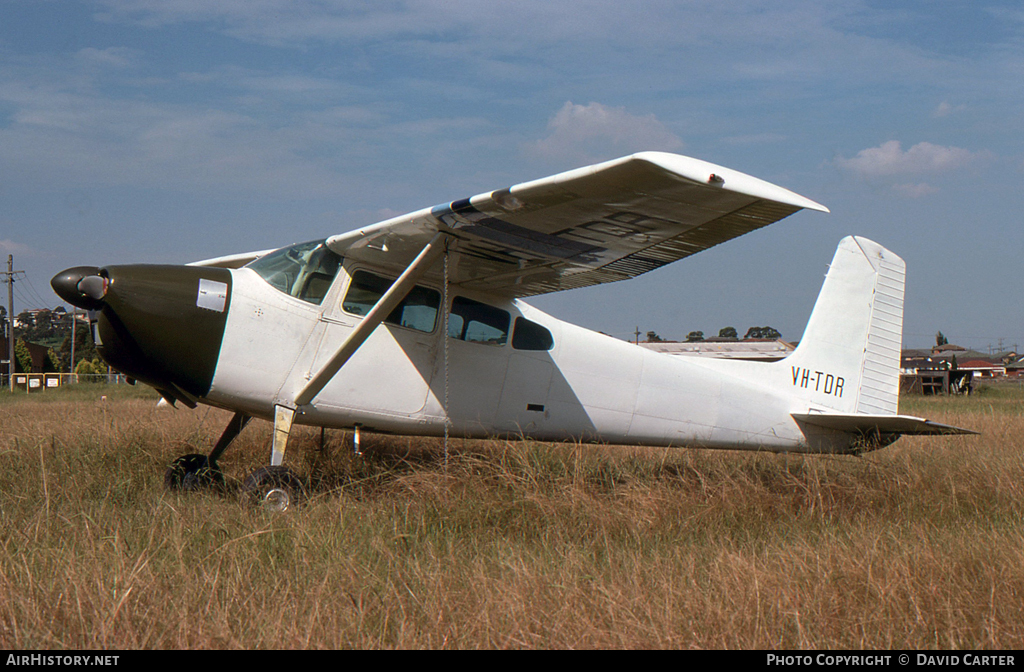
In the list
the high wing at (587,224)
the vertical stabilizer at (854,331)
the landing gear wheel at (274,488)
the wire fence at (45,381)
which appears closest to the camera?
the high wing at (587,224)

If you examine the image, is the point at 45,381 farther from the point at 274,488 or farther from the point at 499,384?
the point at 499,384

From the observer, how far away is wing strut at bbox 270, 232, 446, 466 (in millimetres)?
5699

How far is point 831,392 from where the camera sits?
8.12 metres

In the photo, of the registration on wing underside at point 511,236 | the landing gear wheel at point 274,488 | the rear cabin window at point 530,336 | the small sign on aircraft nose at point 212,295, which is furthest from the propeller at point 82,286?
the rear cabin window at point 530,336

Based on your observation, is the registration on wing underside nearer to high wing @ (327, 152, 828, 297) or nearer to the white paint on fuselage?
high wing @ (327, 152, 828, 297)

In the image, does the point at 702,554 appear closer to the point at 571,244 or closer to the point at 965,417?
the point at 571,244

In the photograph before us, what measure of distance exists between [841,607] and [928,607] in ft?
1.26

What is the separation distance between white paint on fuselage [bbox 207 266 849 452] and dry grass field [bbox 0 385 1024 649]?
518mm

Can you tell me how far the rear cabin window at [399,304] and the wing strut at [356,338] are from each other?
0.40 meters

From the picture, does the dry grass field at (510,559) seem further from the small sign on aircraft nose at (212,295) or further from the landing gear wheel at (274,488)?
the small sign on aircraft nose at (212,295)

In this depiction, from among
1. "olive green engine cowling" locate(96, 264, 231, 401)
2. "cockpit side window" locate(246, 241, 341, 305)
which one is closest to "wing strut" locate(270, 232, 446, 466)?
"cockpit side window" locate(246, 241, 341, 305)

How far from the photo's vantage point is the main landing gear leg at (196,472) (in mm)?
6246

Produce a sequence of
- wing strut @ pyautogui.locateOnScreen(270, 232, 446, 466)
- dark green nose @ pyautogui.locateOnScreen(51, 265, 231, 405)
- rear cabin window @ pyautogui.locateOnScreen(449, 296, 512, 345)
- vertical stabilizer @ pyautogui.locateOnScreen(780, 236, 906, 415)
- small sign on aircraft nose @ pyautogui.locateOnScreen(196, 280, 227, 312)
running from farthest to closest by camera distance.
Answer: vertical stabilizer @ pyautogui.locateOnScreen(780, 236, 906, 415)
rear cabin window @ pyautogui.locateOnScreen(449, 296, 512, 345)
wing strut @ pyautogui.locateOnScreen(270, 232, 446, 466)
small sign on aircraft nose @ pyautogui.locateOnScreen(196, 280, 227, 312)
dark green nose @ pyautogui.locateOnScreen(51, 265, 231, 405)
